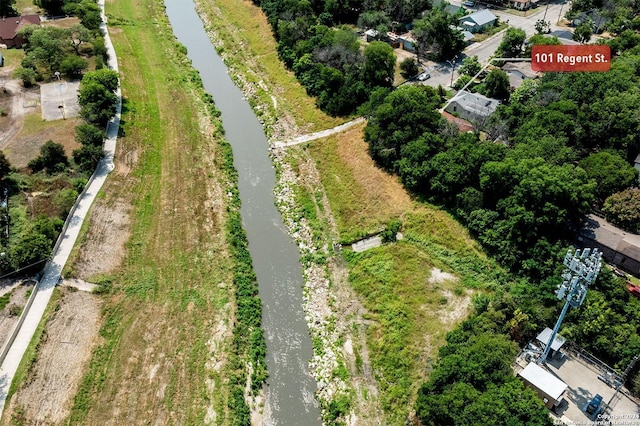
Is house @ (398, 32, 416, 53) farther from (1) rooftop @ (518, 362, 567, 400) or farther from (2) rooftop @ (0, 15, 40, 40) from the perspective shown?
(2) rooftop @ (0, 15, 40, 40)

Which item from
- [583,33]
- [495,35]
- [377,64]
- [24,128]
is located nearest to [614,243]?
[377,64]

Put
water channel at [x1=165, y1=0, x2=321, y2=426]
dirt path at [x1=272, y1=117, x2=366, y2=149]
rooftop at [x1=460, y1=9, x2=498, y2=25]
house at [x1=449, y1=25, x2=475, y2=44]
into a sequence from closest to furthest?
water channel at [x1=165, y1=0, x2=321, y2=426]
dirt path at [x1=272, y1=117, x2=366, y2=149]
house at [x1=449, y1=25, x2=475, y2=44]
rooftop at [x1=460, y1=9, x2=498, y2=25]

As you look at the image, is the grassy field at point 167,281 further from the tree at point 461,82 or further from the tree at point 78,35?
the tree at point 461,82

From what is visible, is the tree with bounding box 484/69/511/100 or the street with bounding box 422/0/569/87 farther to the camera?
the street with bounding box 422/0/569/87

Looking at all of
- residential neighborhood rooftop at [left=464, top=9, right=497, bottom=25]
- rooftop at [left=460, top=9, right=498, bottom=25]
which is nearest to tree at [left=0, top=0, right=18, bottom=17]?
rooftop at [left=460, top=9, right=498, bottom=25]

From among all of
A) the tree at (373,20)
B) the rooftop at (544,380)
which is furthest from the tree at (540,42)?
the rooftop at (544,380)

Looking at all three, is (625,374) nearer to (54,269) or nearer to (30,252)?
(54,269)
